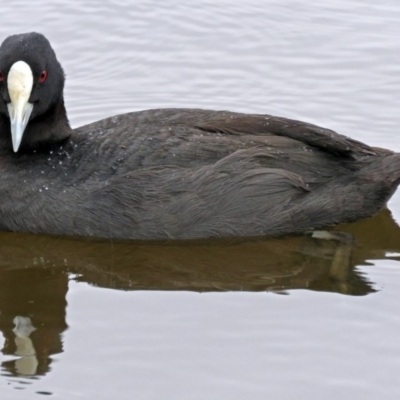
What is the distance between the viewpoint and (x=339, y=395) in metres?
7.78

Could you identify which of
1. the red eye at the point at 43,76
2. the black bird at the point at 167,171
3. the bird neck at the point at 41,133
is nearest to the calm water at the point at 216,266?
the black bird at the point at 167,171

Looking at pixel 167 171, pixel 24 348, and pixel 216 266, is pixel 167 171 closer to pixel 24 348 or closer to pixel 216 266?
pixel 216 266

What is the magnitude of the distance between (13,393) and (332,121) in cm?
507

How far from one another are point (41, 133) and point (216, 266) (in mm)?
1880

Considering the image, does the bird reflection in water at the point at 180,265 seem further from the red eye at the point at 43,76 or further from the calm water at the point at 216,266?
the red eye at the point at 43,76

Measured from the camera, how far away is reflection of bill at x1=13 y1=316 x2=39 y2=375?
8.23 m

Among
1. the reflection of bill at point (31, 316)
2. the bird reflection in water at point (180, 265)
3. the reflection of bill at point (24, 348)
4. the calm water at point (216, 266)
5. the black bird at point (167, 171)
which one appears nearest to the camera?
the calm water at point (216, 266)

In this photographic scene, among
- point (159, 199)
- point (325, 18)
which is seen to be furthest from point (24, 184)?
point (325, 18)

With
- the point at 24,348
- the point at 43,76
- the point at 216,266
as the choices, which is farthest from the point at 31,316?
the point at 43,76

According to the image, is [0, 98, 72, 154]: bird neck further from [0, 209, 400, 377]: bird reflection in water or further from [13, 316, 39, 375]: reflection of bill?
[13, 316, 39, 375]: reflection of bill

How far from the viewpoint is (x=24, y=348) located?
28.0 ft

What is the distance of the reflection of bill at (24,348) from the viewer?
823 cm

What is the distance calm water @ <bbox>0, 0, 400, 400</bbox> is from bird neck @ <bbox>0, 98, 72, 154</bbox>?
0.76 m

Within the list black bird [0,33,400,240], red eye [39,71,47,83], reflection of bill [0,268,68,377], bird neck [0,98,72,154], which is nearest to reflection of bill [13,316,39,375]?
reflection of bill [0,268,68,377]
